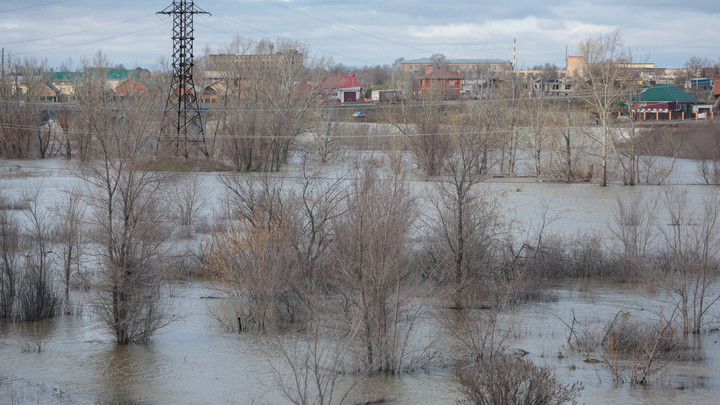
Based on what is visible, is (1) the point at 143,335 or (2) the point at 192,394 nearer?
(2) the point at 192,394

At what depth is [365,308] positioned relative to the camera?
515 inches

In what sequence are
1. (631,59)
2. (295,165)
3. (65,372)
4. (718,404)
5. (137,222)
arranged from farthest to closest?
(295,165) < (631,59) < (137,222) < (65,372) < (718,404)

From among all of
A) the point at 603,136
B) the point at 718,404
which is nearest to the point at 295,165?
the point at 603,136

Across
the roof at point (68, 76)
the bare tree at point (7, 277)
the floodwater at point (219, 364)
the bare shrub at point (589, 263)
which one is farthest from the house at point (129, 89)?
the floodwater at point (219, 364)

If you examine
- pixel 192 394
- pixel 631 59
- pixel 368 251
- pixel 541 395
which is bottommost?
pixel 192 394

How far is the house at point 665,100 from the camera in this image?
75812 millimetres

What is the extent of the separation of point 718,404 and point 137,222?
38.3 ft

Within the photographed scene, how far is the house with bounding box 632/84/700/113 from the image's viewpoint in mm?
75812

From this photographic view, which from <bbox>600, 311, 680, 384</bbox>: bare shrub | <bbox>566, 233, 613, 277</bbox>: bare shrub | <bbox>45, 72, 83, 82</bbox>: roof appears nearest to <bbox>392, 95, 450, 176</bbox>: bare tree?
<bbox>566, 233, 613, 277</bbox>: bare shrub

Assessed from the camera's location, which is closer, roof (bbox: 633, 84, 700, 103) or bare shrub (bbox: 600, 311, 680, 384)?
bare shrub (bbox: 600, 311, 680, 384)

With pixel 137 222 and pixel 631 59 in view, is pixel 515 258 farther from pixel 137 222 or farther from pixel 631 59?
pixel 631 59

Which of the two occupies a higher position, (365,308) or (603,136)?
(603,136)

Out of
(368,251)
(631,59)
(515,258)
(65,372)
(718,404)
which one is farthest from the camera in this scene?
(631,59)

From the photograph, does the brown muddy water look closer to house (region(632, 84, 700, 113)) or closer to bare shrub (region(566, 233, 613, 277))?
bare shrub (region(566, 233, 613, 277))
